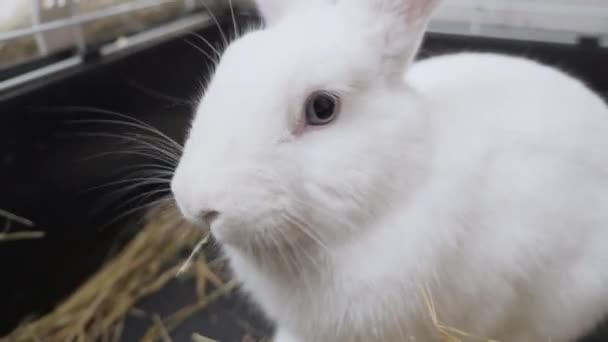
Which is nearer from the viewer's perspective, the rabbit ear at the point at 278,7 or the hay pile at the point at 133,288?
the rabbit ear at the point at 278,7

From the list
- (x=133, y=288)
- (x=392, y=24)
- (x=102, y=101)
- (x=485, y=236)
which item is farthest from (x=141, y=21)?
(x=485, y=236)

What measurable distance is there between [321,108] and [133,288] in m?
0.95

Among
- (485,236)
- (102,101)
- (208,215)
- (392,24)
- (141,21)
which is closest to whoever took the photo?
(208,215)

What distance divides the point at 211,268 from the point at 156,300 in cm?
17

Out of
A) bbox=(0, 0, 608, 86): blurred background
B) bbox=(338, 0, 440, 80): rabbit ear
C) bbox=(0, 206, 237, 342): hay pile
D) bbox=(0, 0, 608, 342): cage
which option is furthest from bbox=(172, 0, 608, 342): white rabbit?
bbox=(0, 0, 608, 86): blurred background

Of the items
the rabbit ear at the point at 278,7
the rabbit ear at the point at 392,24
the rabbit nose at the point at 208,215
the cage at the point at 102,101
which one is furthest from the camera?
the cage at the point at 102,101

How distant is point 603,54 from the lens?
5.33 ft

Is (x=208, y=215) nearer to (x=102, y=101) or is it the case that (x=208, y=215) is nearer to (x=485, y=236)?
(x=485, y=236)

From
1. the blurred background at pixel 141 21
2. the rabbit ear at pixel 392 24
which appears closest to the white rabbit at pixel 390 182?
the rabbit ear at pixel 392 24

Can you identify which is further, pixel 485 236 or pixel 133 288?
pixel 133 288

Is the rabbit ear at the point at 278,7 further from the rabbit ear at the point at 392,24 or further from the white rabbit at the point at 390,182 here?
the rabbit ear at the point at 392,24

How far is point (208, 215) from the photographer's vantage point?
2.56 feet

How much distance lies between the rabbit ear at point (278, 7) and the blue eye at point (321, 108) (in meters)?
0.22

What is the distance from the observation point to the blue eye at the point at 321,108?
0.85 metres
